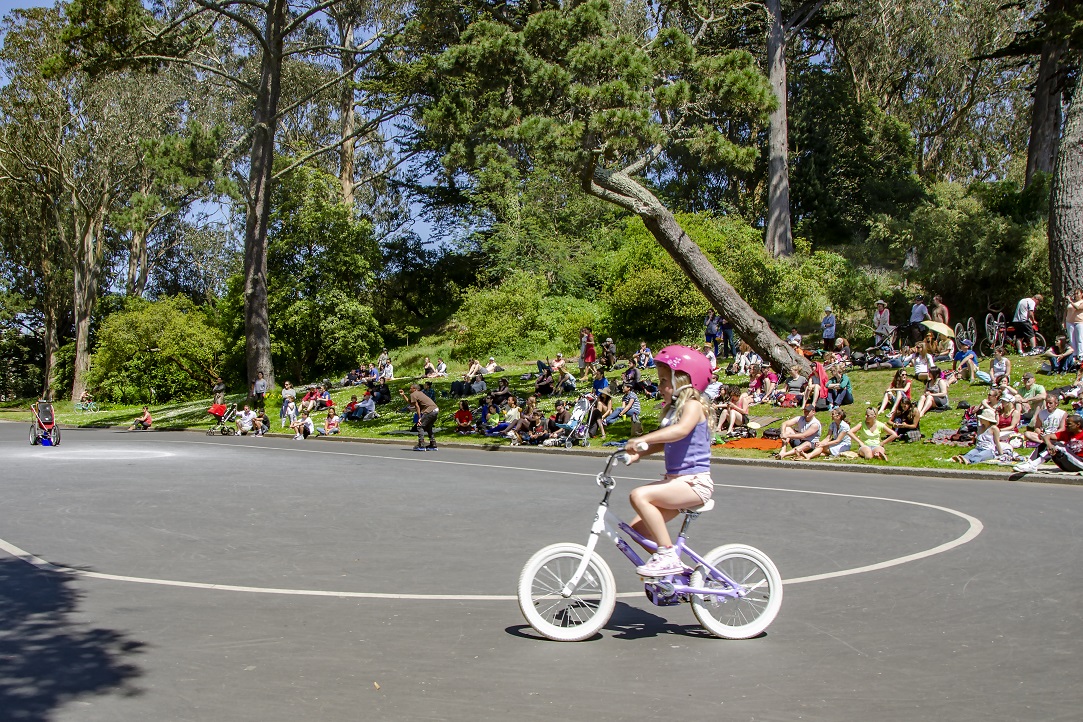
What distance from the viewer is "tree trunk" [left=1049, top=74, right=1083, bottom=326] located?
73.3ft

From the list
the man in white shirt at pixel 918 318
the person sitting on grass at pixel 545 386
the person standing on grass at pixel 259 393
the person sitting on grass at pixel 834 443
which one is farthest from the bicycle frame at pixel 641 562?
the person standing on grass at pixel 259 393

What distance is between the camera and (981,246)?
30.1 metres

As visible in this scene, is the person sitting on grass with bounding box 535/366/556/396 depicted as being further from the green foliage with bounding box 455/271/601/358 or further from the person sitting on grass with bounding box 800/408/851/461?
the person sitting on grass with bounding box 800/408/851/461

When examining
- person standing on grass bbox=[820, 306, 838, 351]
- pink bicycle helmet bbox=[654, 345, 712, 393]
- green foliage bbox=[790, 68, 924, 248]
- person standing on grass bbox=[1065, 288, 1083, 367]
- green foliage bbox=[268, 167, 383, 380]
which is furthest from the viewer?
green foliage bbox=[790, 68, 924, 248]

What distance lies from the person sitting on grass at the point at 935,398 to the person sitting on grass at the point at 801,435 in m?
2.62

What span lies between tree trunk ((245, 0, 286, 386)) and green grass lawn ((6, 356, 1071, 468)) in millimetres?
2210

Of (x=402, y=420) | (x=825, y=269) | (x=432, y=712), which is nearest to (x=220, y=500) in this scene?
(x=432, y=712)

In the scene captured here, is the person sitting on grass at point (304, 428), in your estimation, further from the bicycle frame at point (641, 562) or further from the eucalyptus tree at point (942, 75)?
the eucalyptus tree at point (942, 75)

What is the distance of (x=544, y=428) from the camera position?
22203mm

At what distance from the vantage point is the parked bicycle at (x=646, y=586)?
591cm

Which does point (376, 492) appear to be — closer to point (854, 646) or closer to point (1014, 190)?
point (854, 646)

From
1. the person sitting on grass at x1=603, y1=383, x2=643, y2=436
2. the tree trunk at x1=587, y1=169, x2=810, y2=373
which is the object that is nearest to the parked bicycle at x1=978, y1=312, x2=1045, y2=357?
the tree trunk at x1=587, y1=169, x2=810, y2=373

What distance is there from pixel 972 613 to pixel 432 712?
3897 millimetres

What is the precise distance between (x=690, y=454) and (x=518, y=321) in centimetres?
3024
